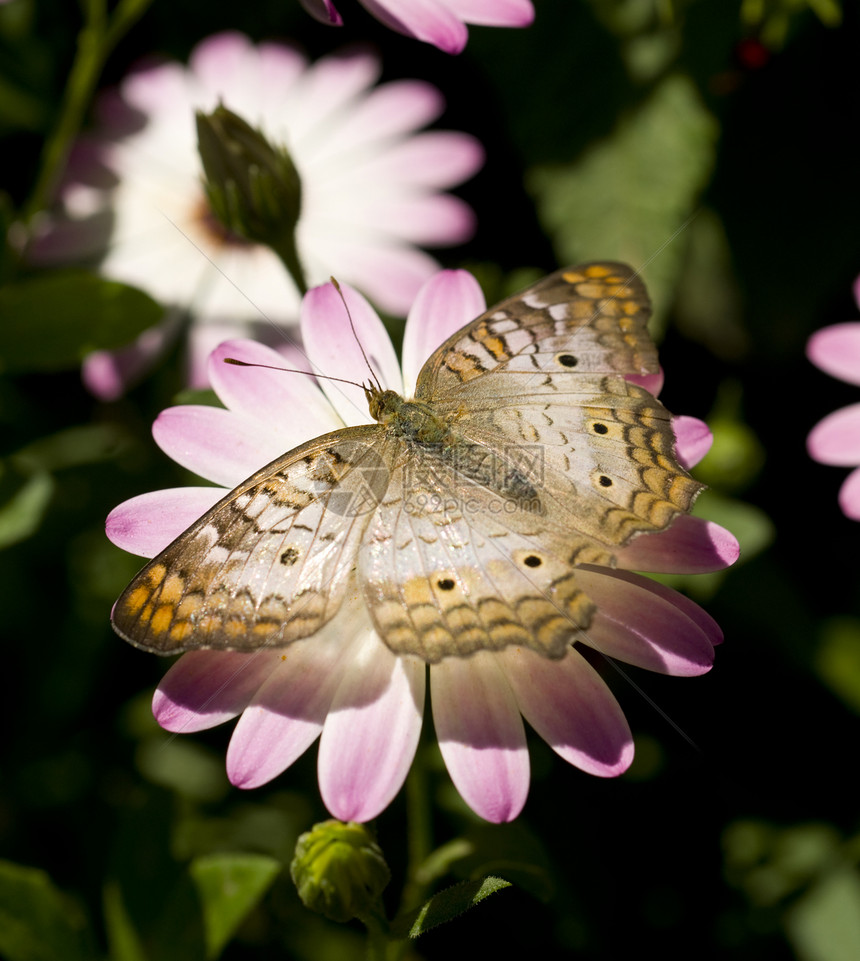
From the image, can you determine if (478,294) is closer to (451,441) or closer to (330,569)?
(451,441)

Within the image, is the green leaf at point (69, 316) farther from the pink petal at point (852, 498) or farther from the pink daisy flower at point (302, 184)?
the pink petal at point (852, 498)

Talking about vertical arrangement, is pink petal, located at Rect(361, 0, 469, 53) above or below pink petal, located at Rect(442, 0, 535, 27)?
above

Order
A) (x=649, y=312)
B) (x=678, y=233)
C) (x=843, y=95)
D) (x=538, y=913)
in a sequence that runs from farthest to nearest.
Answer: (x=843, y=95) < (x=538, y=913) < (x=678, y=233) < (x=649, y=312)

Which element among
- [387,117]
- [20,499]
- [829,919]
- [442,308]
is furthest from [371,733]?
[387,117]

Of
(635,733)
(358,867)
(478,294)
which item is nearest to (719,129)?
(478,294)

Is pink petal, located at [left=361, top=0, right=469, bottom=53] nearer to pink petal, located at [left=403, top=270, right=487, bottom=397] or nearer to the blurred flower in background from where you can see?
pink petal, located at [left=403, top=270, right=487, bottom=397]

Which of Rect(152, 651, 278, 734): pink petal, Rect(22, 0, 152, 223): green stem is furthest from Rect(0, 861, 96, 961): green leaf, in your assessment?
Rect(22, 0, 152, 223): green stem

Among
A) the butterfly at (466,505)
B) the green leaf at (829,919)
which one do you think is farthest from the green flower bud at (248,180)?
the green leaf at (829,919)
